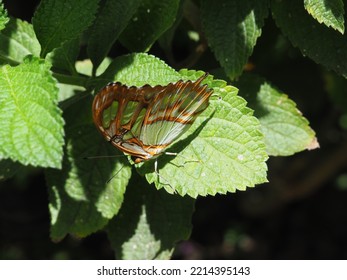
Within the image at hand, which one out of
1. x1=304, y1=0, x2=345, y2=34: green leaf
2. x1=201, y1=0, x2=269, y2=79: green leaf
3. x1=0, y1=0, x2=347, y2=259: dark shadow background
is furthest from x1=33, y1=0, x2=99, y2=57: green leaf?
x1=0, y1=0, x2=347, y2=259: dark shadow background

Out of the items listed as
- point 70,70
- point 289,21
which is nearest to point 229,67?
point 289,21

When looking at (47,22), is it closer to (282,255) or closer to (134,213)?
(134,213)

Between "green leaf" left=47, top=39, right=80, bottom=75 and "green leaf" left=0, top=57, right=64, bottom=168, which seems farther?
"green leaf" left=47, top=39, right=80, bottom=75

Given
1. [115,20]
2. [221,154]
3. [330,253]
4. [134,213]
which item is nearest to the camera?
[221,154]

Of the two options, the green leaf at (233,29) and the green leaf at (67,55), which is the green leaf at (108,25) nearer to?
the green leaf at (67,55)

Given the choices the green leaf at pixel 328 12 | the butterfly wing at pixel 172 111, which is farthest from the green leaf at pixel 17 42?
the green leaf at pixel 328 12

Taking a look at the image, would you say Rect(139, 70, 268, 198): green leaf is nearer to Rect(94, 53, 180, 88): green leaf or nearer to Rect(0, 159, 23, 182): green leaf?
Rect(94, 53, 180, 88): green leaf
